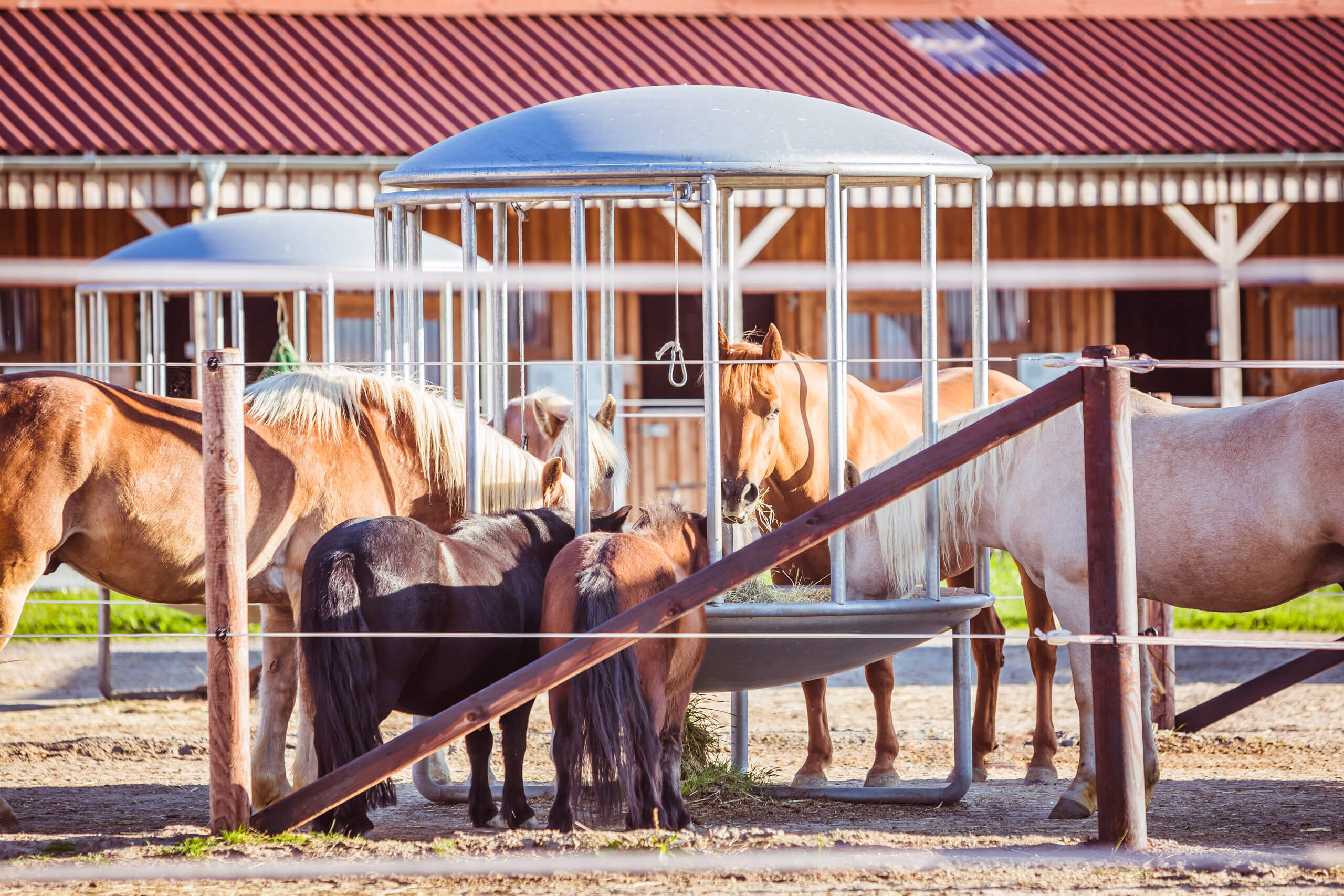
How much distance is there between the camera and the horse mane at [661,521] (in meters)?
4.60

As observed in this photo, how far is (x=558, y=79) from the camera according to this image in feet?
39.5

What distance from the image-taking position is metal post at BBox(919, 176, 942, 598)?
4.81 m

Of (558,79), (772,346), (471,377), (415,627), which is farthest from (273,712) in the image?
(558,79)

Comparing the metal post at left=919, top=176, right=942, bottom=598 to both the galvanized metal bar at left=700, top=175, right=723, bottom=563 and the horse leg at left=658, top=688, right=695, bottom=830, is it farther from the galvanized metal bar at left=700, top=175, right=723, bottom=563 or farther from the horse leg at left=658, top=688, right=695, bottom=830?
the horse leg at left=658, top=688, right=695, bottom=830

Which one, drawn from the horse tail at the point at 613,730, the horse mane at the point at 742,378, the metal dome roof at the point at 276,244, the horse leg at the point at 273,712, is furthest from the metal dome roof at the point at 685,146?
the metal dome roof at the point at 276,244

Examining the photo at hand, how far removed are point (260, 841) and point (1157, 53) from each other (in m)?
11.9

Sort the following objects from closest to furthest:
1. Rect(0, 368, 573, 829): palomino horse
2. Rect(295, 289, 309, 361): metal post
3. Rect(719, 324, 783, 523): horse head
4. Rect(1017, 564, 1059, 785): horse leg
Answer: Rect(0, 368, 573, 829): palomino horse < Rect(719, 324, 783, 523): horse head < Rect(1017, 564, 1059, 785): horse leg < Rect(295, 289, 309, 361): metal post

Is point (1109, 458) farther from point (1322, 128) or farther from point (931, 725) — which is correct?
point (1322, 128)

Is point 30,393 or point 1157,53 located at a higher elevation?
point 1157,53

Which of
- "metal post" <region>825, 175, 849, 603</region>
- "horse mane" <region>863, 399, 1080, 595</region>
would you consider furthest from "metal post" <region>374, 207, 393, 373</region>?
"horse mane" <region>863, 399, 1080, 595</region>

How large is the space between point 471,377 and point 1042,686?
2721 millimetres

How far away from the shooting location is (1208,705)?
6.22 m

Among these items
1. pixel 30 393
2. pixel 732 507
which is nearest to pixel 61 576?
pixel 30 393

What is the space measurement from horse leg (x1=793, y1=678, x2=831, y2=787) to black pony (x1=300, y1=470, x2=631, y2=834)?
126cm
